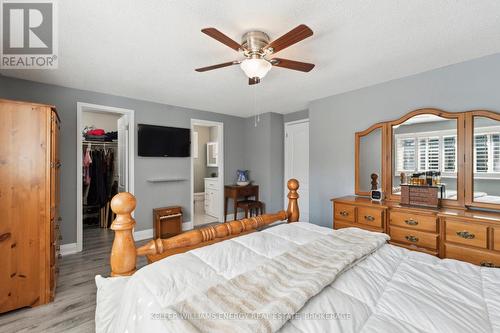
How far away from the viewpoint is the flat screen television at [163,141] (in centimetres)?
364

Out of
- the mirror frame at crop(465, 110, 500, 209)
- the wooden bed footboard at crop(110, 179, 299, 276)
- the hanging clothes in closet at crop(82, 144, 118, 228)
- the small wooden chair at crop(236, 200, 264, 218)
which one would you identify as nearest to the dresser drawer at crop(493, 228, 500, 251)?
the mirror frame at crop(465, 110, 500, 209)

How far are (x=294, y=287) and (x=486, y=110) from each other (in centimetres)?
263

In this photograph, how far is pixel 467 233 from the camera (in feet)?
6.44

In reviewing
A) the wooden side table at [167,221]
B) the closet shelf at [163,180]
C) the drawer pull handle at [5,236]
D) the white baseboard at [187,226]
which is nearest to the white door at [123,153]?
the closet shelf at [163,180]

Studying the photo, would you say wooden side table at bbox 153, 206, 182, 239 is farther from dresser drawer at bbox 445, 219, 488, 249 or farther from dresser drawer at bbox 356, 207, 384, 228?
dresser drawer at bbox 445, 219, 488, 249

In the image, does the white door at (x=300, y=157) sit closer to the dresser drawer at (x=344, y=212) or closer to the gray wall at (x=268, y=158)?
the gray wall at (x=268, y=158)

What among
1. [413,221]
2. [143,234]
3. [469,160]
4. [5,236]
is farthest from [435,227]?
[143,234]

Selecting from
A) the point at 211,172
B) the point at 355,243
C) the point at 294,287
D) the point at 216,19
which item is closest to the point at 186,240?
the point at 294,287

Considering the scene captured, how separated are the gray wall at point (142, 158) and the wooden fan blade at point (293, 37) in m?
2.72

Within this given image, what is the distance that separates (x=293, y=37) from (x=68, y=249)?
368 centimetres

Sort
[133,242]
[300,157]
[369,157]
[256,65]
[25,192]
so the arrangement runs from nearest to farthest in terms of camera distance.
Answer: [133,242] < [256,65] < [25,192] < [369,157] < [300,157]

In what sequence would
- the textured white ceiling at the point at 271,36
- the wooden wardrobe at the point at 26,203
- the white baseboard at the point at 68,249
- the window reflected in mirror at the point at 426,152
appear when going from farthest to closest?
the white baseboard at the point at 68,249 → the window reflected in mirror at the point at 426,152 → the wooden wardrobe at the point at 26,203 → the textured white ceiling at the point at 271,36

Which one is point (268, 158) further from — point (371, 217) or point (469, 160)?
point (469, 160)

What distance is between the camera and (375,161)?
2932 mm
